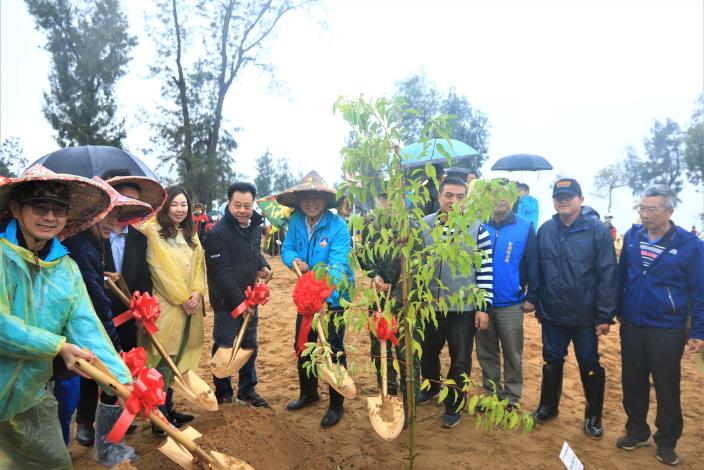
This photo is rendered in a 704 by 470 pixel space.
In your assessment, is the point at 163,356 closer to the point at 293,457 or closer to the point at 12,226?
A: the point at 293,457

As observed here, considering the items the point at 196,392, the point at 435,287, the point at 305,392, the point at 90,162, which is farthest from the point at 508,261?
the point at 90,162

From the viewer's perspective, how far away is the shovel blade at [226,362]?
12.1 ft

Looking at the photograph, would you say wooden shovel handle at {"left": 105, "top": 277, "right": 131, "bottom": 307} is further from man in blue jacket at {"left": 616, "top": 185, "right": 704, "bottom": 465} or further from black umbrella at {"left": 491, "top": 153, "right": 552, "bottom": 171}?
black umbrella at {"left": 491, "top": 153, "right": 552, "bottom": 171}

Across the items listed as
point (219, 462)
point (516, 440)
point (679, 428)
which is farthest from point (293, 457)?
point (679, 428)

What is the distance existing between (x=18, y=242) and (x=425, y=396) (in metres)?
3.54

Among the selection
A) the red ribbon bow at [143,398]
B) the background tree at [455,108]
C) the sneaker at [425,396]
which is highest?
the background tree at [455,108]

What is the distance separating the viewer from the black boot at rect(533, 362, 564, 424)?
394 centimetres

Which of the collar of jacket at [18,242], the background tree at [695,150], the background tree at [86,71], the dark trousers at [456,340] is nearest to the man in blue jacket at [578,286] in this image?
the dark trousers at [456,340]

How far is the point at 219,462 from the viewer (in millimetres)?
2393

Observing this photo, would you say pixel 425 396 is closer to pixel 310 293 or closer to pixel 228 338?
pixel 310 293

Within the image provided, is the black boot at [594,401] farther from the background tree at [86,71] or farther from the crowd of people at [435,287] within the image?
the background tree at [86,71]

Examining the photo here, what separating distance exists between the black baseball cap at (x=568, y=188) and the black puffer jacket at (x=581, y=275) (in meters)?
0.22

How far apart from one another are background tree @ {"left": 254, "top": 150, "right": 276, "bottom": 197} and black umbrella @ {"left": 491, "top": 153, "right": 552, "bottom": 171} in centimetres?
4438

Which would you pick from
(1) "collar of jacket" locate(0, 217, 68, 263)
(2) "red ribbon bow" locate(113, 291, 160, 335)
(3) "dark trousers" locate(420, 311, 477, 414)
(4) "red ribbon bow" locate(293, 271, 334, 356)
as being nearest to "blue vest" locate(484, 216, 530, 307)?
(3) "dark trousers" locate(420, 311, 477, 414)
